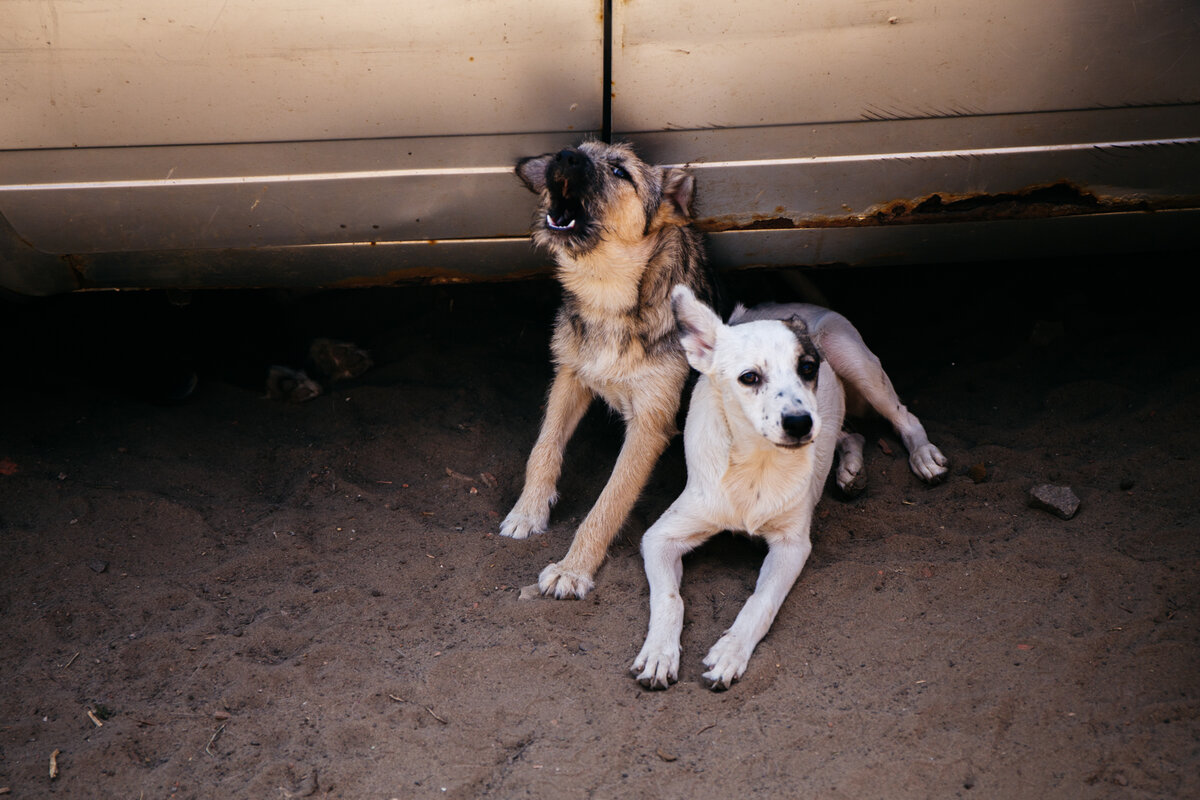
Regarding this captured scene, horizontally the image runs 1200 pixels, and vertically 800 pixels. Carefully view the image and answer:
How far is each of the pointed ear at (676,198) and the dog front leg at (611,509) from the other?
34.1 inches

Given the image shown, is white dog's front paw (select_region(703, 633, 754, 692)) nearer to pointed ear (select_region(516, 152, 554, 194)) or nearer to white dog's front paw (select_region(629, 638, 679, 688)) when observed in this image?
white dog's front paw (select_region(629, 638, 679, 688))

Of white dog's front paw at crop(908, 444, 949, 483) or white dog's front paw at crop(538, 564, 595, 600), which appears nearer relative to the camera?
white dog's front paw at crop(538, 564, 595, 600)

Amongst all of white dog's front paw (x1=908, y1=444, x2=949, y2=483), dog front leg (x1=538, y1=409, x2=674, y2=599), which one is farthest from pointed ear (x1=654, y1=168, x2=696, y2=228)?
white dog's front paw (x1=908, y1=444, x2=949, y2=483)

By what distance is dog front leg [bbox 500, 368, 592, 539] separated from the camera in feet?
13.5

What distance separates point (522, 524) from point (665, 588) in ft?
2.88

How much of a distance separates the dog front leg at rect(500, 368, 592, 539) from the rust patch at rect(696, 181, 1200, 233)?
1105 millimetres

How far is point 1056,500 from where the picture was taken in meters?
3.76

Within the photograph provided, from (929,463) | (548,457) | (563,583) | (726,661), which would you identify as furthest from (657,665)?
(929,463)

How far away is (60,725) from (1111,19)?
14.0ft

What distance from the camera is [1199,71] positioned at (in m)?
3.56

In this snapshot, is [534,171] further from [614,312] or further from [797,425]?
[797,425]

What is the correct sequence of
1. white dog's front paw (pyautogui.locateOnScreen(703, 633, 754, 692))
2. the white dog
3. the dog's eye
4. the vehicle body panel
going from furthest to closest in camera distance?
the dog's eye
the vehicle body panel
the white dog
white dog's front paw (pyautogui.locateOnScreen(703, 633, 754, 692))

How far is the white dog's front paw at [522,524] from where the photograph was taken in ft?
13.3

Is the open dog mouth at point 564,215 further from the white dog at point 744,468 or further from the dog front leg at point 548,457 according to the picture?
the dog front leg at point 548,457
